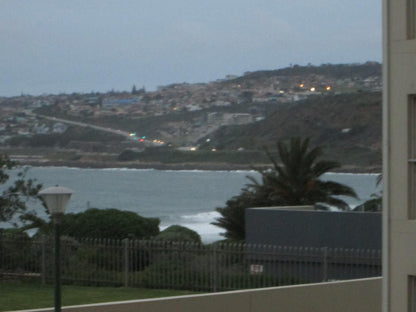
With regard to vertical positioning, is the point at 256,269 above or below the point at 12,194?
below

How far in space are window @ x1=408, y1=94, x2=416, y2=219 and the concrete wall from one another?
4.30 m

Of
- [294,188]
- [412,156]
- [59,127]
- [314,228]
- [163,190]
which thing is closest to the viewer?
[412,156]

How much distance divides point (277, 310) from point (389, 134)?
507 centimetres

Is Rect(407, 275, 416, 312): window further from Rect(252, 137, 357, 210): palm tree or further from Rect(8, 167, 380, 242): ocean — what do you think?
Rect(8, 167, 380, 242): ocean

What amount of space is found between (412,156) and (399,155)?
6.3 inches

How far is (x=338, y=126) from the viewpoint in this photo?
277ft

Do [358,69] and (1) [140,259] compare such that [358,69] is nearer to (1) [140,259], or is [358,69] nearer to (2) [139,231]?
(2) [139,231]

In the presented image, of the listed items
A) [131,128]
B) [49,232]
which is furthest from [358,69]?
[49,232]

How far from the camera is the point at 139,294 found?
62.6 feet

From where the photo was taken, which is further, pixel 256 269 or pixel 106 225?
pixel 106 225

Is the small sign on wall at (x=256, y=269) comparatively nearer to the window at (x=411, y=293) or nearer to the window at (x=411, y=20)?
the window at (x=411, y=293)

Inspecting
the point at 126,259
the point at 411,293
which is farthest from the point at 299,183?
the point at 411,293

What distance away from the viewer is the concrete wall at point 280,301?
13.9 m

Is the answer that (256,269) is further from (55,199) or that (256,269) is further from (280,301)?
(55,199)
